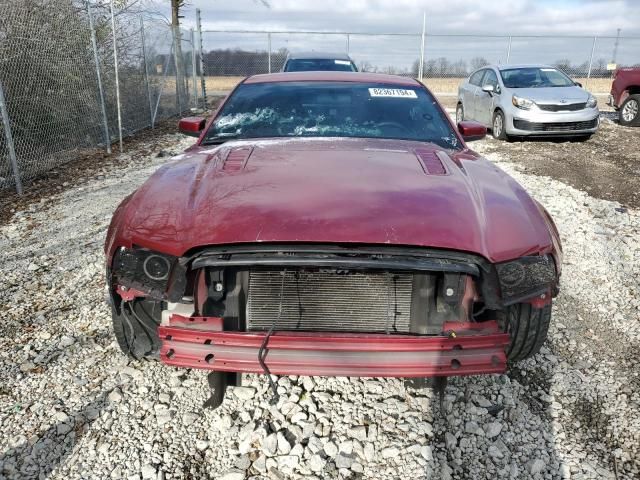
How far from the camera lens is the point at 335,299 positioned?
2178 millimetres

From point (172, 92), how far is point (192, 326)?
13582 millimetres

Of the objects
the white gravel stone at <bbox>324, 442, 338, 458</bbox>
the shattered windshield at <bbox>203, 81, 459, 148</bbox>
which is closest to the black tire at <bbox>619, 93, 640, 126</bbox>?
the shattered windshield at <bbox>203, 81, 459, 148</bbox>

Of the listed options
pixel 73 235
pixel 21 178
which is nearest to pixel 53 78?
pixel 21 178

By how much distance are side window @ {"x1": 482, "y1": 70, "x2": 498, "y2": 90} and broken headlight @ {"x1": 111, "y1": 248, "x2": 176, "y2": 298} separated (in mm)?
10202

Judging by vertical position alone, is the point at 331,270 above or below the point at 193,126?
below

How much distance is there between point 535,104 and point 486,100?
4.86 ft

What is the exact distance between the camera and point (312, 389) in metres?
2.69

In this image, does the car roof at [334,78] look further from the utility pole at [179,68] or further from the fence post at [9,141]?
the utility pole at [179,68]

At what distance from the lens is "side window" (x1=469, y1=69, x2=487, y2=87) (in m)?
11.9

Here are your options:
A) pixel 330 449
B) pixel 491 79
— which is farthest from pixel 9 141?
pixel 491 79

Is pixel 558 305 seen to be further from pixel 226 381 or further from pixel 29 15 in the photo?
pixel 29 15

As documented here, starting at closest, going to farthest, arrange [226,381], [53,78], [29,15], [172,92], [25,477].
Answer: [25,477] < [226,381] < [29,15] < [53,78] < [172,92]

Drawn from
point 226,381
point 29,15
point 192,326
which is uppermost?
point 29,15

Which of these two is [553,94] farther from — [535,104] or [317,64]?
[317,64]
